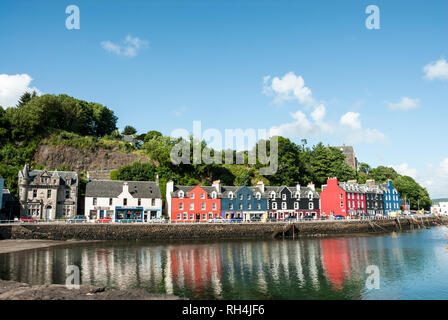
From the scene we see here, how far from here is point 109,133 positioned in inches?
3915

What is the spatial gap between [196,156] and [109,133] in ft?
125

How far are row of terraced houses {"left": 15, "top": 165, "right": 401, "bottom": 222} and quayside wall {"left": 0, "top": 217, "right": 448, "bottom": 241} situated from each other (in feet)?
11.7

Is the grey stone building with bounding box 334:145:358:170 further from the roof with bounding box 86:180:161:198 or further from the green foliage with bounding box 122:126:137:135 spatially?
the roof with bounding box 86:180:161:198

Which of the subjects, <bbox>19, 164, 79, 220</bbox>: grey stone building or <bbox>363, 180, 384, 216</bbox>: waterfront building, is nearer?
<bbox>19, 164, 79, 220</bbox>: grey stone building

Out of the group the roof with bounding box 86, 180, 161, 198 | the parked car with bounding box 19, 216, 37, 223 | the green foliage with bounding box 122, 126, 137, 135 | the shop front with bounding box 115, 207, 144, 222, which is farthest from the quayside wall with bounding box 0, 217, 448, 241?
the green foliage with bounding box 122, 126, 137, 135

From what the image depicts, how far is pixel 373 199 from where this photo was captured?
8556cm

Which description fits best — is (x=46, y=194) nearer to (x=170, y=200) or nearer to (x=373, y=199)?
(x=170, y=200)

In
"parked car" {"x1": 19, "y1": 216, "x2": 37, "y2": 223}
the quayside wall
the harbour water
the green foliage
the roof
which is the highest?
the green foliage

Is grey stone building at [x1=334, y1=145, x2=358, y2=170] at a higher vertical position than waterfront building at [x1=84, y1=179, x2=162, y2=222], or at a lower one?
higher

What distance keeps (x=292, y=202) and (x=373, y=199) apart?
1081 inches

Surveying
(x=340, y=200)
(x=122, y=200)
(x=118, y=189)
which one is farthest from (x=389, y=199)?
(x=118, y=189)

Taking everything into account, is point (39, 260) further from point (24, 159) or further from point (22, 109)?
point (22, 109)

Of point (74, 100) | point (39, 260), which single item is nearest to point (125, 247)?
point (39, 260)

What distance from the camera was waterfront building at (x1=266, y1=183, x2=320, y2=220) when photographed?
69.9 m
